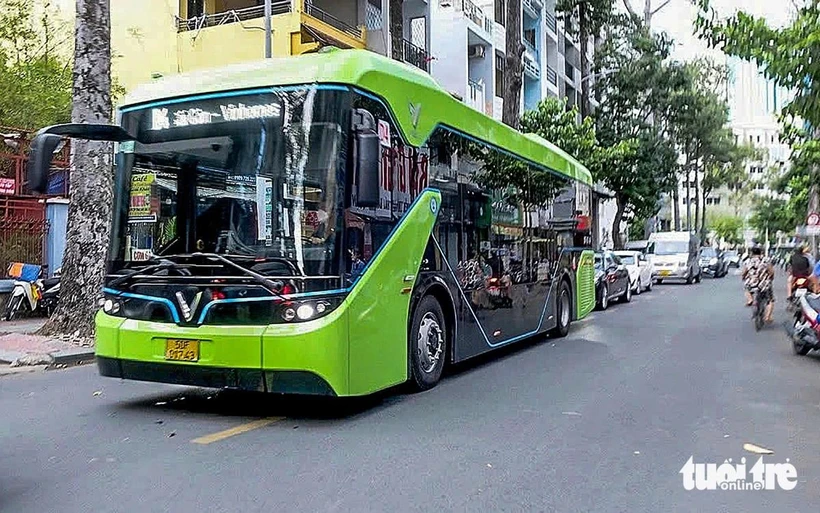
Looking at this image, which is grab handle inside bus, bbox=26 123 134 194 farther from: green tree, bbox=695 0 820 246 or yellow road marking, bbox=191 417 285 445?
green tree, bbox=695 0 820 246

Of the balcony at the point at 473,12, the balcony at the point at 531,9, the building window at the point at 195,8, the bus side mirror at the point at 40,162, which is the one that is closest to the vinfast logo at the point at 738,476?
the bus side mirror at the point at 40,162

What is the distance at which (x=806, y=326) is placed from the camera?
37.0ft

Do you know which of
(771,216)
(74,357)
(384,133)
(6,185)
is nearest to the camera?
(384,133)

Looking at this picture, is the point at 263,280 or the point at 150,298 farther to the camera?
the point at 150,298

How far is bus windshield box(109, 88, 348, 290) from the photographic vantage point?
6488mm

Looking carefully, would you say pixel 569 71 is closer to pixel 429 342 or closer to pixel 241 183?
pixel 429 342

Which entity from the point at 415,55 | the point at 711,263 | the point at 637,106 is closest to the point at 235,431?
the point at 415,55

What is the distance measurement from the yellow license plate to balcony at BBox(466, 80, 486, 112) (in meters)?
24.1

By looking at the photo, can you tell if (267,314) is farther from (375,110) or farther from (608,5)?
(608,5)

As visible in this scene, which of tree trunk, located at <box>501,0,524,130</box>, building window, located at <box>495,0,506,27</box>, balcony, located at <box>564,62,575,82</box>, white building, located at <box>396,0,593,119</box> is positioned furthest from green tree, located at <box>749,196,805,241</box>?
tree trunk, located at <box>501,0,524,130</box>

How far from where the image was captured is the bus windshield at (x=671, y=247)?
34469 millimetres

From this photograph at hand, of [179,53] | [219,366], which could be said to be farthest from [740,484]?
[179,53]

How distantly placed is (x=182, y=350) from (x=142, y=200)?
1487mm

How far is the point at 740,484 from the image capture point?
5336 millimetres
